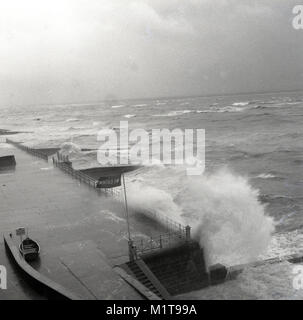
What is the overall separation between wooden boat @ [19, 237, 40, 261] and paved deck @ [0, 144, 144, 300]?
54 centimetres

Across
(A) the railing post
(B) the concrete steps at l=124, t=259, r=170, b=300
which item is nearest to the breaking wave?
(B) the concrete steps at l=124, t=259, r=170, b=300

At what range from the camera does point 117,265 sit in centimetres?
1958

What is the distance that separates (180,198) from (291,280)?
16.8 m

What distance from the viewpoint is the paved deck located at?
17.8m

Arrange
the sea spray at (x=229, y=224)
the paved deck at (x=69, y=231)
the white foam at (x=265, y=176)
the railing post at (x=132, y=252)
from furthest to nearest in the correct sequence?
the white foam at (x=265, y=176) < the sea spray at (x=229, y=224) < the railing post at (x=132, y=252) < the paved deck at (x=69, y=231)

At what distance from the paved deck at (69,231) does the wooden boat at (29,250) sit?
1.76ft

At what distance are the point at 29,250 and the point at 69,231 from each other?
13.9 ft

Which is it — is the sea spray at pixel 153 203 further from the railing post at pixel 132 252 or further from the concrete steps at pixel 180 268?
the railing post at pixel 132 252

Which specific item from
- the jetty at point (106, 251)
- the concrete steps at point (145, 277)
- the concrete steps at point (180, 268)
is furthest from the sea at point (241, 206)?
the concrete steps at point (145, 277)

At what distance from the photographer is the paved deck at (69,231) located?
17.8 metres

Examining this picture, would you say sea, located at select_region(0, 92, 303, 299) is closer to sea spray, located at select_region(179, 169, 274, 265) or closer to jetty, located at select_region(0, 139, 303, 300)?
sea spray, located at select_region(179, 169, 274, 265)

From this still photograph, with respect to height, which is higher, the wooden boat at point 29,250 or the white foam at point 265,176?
the wooden boat at point 29,250
